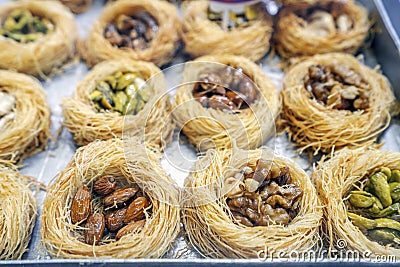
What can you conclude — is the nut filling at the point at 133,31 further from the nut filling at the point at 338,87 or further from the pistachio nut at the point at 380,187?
the pistachio nut at the point at 380,187

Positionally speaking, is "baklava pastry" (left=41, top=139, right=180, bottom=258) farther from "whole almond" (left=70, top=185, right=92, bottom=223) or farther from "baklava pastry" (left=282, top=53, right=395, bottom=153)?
"baklava pastry" (left=282, top=53, right=395, bottom=153)

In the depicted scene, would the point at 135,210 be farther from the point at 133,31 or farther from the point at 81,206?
the point at 133,31

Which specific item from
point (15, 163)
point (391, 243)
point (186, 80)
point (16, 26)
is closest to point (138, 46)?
point (186, 80)

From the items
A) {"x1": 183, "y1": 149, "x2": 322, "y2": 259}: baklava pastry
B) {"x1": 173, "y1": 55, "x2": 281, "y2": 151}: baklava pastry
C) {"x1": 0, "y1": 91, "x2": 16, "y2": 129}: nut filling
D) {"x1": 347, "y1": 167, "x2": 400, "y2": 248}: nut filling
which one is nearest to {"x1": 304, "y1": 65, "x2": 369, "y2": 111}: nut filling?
{"x1": 173, "y1": 55, "x2": 281, "y2": 151}: baklava pastry

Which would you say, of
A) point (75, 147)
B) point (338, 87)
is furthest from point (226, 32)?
point (75, 147)

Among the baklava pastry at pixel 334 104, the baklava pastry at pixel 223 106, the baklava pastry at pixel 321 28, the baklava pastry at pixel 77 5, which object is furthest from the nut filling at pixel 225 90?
the baklava pastry at pixel 77 5

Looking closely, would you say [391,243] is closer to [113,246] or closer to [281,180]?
[281,180]
